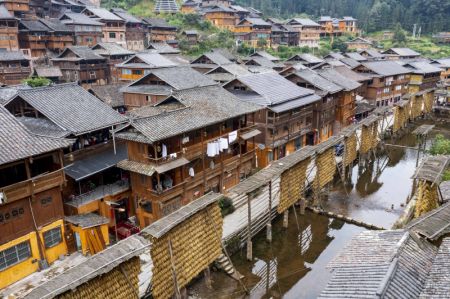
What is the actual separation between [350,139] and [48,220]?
29919 millimetres

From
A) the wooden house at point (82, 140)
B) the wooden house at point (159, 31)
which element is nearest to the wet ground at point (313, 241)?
the wooden house at point (82, 140)

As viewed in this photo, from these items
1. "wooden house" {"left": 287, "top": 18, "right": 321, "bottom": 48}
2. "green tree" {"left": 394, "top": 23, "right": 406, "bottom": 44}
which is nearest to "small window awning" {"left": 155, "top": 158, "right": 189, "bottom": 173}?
"wooden house" {"left": 287, "top": 18, "right": 321, "bottom": 48}

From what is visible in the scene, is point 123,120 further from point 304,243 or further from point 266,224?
point 304,243

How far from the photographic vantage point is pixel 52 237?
81.4 ft

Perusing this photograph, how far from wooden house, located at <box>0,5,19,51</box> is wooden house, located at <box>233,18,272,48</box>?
198 ft

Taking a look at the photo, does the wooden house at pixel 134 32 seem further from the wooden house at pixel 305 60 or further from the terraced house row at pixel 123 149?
the terraced house row at pixel 123 149

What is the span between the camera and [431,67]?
82562 millimetres

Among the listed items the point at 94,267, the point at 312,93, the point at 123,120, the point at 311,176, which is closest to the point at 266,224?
the point at 311,176

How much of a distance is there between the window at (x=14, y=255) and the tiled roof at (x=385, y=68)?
65707 mm

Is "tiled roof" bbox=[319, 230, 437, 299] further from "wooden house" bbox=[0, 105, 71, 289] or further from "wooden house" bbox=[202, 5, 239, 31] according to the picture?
"wooden house" bbox=[202, 5, 239, 31]

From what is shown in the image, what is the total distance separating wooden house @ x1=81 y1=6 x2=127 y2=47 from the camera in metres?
83.8

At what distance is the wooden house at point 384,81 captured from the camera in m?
70.3

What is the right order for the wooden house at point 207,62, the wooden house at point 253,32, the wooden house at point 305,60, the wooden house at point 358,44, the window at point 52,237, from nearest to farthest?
1. the window at point 52,237
2. the wooden house at point 207,62
3. the wooden house at point 305,60
4. the wooden house at point 253,32
5. the wooden house at point 358,44

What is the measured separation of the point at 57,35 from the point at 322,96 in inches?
2053
